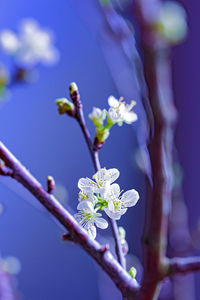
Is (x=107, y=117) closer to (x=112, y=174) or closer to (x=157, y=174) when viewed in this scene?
(x=112, y=174)

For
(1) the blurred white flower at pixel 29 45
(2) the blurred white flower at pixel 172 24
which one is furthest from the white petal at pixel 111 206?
(1) the blurred white flower at pixel 29 45

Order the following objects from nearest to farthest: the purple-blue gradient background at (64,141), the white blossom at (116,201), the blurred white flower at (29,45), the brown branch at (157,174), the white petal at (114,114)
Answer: the brown branch at (157,174), the white blossom at (116,201), the white petal at (114,114), the blurred white flower at (29,45), the purple-blue gradient background at (64,141)

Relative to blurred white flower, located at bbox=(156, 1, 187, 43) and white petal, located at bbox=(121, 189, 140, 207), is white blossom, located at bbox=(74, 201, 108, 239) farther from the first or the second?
blurred white flower, located at bbox=(156, 1, 187, 43)

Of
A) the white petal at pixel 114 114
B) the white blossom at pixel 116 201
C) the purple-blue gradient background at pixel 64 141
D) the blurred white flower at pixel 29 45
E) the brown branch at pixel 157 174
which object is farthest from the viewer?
the purple-blue gradient background at pixel 64 141

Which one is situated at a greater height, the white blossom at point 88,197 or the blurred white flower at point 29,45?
the blurred white flower at point 29,45

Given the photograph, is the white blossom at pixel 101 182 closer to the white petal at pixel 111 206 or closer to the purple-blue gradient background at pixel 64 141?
the white petal at pixel 111 206

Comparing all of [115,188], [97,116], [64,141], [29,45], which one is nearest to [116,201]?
[115,188]

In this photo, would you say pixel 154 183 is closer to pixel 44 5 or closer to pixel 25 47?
pixel 25 47
